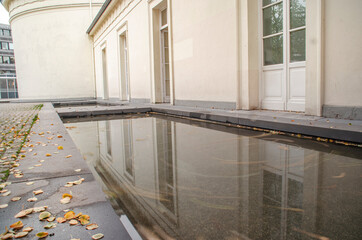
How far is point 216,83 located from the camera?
→ 7.33 m

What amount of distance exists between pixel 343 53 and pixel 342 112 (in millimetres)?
921

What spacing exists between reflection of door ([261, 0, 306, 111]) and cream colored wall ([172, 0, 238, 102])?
0.73 meters

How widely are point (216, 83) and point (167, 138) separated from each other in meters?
3.55

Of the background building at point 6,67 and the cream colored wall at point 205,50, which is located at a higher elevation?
the background building at point 6,67

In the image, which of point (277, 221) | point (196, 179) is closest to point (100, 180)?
point (196, 179)

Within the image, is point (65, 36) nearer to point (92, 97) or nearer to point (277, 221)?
point (92, 97)

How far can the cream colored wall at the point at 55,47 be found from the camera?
2197 cm

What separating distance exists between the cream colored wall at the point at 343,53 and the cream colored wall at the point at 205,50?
2.32 metres

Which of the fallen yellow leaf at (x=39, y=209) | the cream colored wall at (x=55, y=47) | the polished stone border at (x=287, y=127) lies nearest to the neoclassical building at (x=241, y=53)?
the polished stone border at (x=287, y=127)

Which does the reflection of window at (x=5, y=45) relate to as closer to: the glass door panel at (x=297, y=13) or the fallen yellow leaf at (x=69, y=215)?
the glass door panel at (x=297, y=13)

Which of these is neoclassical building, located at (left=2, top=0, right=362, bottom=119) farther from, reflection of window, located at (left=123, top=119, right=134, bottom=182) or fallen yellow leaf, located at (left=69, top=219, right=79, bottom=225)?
fallen yellow leaf, located at (left=69, top=219, right=79, bottom=225)

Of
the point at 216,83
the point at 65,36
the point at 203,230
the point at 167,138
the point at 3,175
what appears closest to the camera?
the point at 203,230

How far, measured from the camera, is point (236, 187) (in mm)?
2039

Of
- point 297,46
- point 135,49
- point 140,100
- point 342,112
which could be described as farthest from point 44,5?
point 342,112
